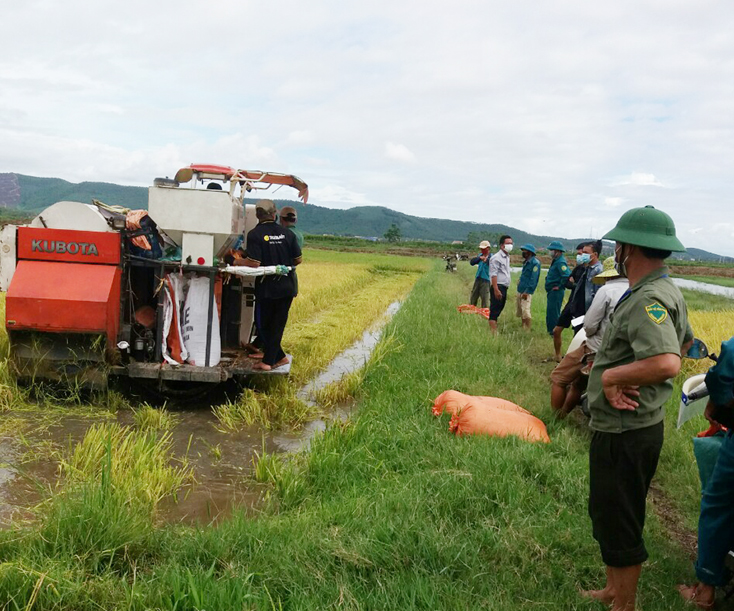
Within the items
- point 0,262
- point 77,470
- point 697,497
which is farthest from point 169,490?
point 697,497

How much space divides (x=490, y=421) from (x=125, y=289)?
372cm

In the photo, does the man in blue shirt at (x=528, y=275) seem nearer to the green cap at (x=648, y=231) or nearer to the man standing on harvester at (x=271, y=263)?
the man standing on harvester at (x=271, y=263)

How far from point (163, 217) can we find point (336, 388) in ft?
8.59

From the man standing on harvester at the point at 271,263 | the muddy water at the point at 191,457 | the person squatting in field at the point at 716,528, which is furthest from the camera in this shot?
the man standing on harvester at the point at 271,263

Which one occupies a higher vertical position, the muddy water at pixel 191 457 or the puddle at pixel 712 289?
the puddle at pixel 712 289

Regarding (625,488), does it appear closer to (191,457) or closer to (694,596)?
(694,596)

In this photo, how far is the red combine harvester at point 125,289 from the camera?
17.3ft

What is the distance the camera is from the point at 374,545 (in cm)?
286

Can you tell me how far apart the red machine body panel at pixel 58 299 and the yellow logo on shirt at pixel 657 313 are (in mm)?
4512

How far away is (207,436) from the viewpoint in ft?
16.8

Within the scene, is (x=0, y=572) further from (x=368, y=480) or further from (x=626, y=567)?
(x=626, y=567)

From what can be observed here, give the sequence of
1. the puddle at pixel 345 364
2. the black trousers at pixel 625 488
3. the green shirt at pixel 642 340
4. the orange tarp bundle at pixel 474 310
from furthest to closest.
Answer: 1. the orange tarp bundle at pixel 474 310
2. the puddle at pixel 345 364
3. the black trousers at pixel 625 488
4. the green shirt at pixel 642 340

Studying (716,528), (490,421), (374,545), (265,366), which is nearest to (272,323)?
(265,366)

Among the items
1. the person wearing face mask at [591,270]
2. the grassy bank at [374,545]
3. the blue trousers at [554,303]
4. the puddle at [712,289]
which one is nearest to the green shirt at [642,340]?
the grassy bank at [374,545]
